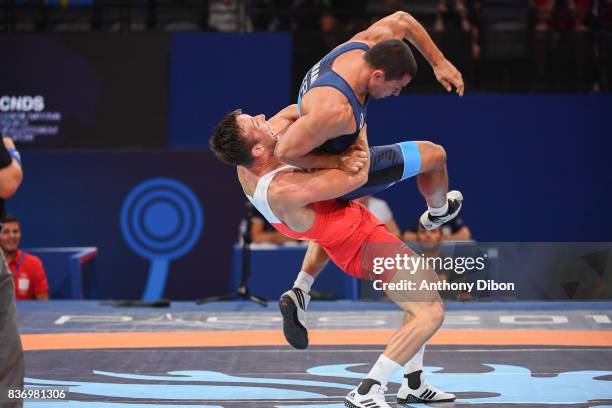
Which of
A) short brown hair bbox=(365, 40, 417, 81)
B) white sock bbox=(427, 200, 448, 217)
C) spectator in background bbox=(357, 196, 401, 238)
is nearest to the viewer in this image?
short brown hair bbox=(365, 40, 417, 81)

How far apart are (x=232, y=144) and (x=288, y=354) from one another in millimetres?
2013

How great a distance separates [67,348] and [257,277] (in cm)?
250

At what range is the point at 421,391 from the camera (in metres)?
5.18

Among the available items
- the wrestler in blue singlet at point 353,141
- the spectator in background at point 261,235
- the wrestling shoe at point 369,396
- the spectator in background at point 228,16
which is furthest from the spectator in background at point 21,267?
the wrestling shoe at point 369,396

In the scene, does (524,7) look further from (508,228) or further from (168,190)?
(168,190)

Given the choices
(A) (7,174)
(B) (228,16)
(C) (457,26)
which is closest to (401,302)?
(A) (7,174)

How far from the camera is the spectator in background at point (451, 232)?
893 cm

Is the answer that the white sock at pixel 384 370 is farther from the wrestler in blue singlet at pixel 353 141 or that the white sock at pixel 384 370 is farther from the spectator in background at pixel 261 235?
the spectator in background at pixel 261 235

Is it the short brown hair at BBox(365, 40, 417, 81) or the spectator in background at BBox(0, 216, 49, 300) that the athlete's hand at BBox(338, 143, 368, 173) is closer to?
the short brown hair at BBox(365, 40, 417, 81)

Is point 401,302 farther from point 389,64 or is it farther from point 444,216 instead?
point 389,64

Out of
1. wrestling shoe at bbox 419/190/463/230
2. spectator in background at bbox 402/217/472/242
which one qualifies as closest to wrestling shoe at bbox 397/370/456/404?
wrestling shoe at bbox 419/190/463/230

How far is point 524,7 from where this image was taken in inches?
406

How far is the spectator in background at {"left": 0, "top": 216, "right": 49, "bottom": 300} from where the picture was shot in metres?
8.41

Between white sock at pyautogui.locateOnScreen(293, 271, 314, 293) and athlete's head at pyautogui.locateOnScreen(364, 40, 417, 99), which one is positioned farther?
white sock at pyautogui.locateOnScreen(293, 271, 314, 293)
